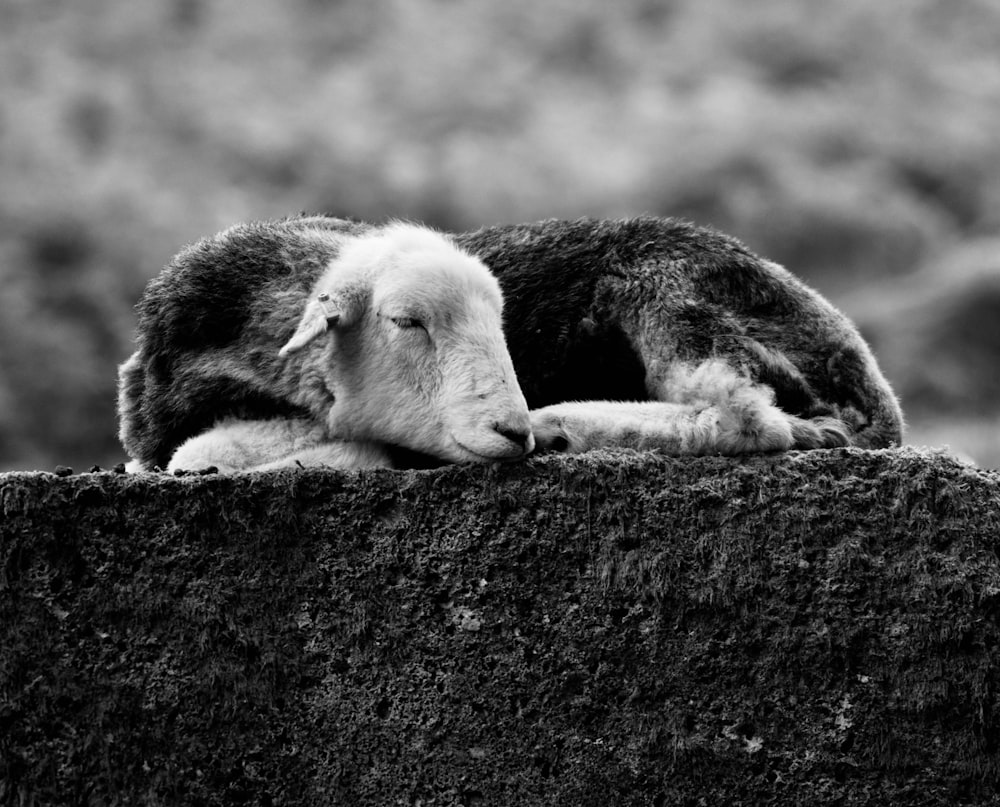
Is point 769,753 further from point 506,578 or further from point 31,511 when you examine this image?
point 31,511

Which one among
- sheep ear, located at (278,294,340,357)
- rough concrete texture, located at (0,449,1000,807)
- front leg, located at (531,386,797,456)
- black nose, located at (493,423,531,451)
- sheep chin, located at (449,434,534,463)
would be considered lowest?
rough concrete texture, located at (0,449,1000,807)

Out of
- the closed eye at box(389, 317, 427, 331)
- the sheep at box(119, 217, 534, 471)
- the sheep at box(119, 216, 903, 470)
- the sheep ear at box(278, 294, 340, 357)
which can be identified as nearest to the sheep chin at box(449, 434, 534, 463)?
the sheep at box(119, 217, 534, 471)

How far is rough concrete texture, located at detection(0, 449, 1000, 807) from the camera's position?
4.40 meters

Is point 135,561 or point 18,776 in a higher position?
point 135,561

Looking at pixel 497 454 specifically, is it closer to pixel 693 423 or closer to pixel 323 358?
pixel 693 423

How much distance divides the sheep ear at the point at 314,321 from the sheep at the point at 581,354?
30cm

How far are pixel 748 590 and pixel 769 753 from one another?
543mm

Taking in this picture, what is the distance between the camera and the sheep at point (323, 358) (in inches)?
194

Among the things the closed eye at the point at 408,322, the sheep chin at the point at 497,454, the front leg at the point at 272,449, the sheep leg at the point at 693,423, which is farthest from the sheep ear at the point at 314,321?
the sheep leg at the point at 693,423

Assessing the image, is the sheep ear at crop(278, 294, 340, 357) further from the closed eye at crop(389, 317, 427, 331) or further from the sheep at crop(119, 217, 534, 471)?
the closed eye at crop(389, 317, 427, 331)

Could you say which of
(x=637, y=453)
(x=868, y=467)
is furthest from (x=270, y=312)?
(x=868, y=467)

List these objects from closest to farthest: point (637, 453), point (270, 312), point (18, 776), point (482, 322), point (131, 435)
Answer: point (18, 776)
point (637, 453)
point (482, 322)
point (270, 312)
point (131, 435)

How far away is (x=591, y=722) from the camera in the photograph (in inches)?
174

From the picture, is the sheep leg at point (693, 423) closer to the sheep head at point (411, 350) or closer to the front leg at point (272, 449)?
the sheep head at point (411, 350)
